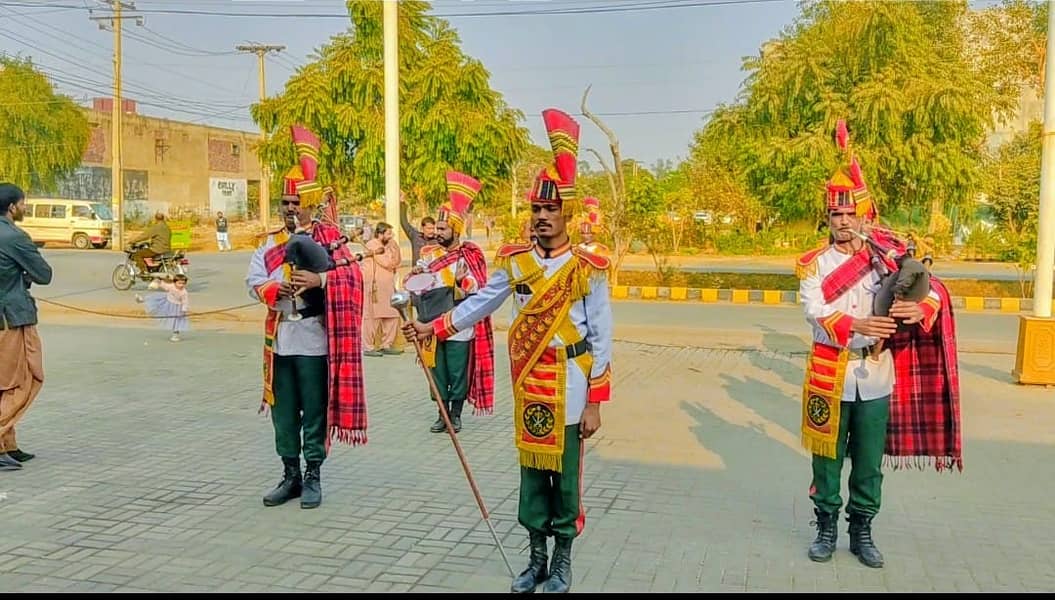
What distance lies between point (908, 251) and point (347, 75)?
55.7 feet

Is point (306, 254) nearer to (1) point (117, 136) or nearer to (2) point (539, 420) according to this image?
(2) point (539, 420)

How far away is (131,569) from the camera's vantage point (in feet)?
15.0

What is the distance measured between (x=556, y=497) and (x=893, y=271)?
200cm

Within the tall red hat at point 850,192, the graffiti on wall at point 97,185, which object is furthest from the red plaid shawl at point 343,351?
the graffiti on wall at point 97,185

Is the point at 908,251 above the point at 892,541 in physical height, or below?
above

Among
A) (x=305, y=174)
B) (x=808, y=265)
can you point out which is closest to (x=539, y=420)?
(x=808, y=265)

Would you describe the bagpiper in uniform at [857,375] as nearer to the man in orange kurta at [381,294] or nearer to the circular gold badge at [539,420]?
the circular gold badge at [539,420]

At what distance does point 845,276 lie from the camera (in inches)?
185

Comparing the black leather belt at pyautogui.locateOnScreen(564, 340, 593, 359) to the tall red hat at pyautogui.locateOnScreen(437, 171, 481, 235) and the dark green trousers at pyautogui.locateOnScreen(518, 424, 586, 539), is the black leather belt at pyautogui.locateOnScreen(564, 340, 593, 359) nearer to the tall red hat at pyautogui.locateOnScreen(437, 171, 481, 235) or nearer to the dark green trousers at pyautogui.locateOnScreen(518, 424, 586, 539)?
the dark green trousers at pyautogui.locateOnScreen(518, 424, 586, 539)

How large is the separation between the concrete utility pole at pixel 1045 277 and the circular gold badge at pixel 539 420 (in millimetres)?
7178

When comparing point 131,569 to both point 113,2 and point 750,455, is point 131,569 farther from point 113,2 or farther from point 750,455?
point 113,2

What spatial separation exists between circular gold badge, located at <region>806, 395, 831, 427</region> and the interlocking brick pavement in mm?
709

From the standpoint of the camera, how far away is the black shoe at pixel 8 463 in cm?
641

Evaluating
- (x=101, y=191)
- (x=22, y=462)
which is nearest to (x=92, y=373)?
(x=22, y=462)
